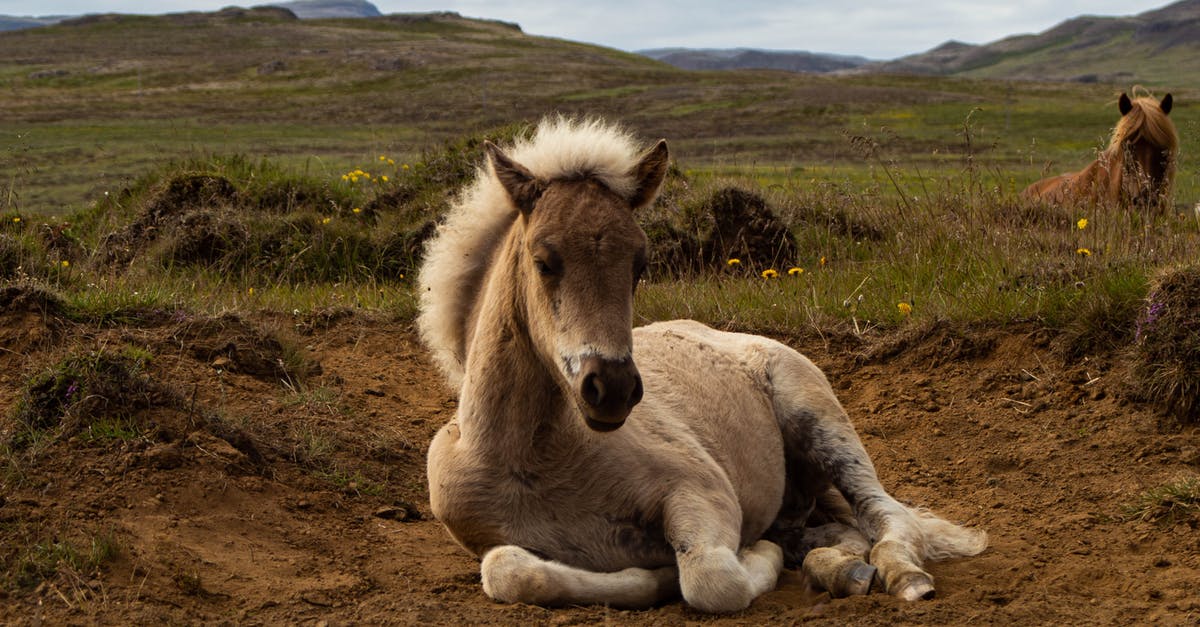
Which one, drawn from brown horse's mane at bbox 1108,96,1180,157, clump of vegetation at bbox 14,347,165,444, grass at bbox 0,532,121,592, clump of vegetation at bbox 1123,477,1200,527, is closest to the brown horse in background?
brown horse's mane at bbox 1108,96,1180,157

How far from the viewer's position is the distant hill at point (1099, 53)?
13200cm

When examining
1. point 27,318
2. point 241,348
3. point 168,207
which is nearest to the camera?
point 27,318

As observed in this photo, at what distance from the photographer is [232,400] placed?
6.46m

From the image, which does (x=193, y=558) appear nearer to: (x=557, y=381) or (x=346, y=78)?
(x=557, y=381)

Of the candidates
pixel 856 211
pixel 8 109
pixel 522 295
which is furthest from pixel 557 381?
pixel 8 109

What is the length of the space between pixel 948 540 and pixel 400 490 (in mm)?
2944

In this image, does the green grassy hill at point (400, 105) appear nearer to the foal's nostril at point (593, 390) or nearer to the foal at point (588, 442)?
the foal at point (588, 442)

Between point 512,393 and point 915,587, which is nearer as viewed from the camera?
point 915,587

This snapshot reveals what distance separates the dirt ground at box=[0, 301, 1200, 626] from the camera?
403cm

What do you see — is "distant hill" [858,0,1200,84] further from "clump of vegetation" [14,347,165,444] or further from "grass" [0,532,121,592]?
"grass" [0,532,121,592]

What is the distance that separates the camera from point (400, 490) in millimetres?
6047

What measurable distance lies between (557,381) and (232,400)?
9.30 feet

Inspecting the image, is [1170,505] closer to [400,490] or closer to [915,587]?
[915,587]

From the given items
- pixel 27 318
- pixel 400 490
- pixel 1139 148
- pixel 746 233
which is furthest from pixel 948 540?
pixel 1139 148
